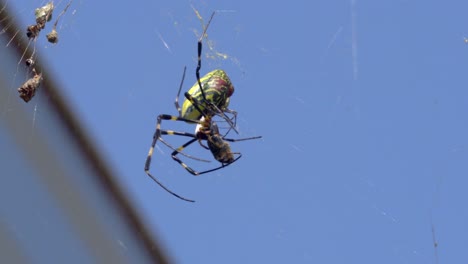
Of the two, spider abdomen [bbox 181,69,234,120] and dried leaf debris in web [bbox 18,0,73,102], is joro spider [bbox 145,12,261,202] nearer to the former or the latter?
spider abdomen [bbox 181,69,234,120]

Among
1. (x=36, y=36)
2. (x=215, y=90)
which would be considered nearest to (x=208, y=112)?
(x=215, y=90)

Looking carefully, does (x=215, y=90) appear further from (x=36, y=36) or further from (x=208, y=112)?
(x=36, y=36)

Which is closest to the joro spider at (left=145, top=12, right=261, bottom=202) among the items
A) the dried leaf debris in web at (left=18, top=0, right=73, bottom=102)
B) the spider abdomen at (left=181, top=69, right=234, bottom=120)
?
the spider abdomen at (left=181, top=69, right=234, bottom=120)

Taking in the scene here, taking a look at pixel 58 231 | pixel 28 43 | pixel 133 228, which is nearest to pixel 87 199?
pixel 58 231

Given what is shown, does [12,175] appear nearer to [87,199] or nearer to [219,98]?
[87,199]

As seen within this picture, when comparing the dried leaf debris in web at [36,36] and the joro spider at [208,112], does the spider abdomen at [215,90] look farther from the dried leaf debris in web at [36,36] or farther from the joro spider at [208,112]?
the dried leaf debris in web at [36,36]

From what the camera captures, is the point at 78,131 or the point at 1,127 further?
the point at 1,127

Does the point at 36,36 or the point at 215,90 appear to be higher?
the point at 36,36

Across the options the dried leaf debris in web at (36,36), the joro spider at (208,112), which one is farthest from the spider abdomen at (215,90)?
the dried leaf debris in web at (36,36)
